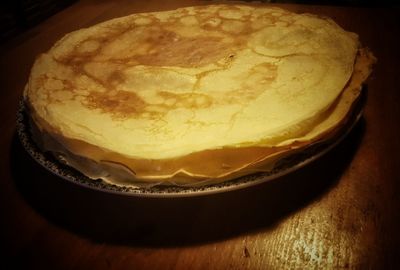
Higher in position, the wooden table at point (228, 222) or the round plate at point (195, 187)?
the round plate at point (195, 187)

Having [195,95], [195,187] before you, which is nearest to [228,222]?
[195,187]

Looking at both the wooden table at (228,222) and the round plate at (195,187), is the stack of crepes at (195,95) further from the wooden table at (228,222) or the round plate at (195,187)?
the wooden table at (228,222)

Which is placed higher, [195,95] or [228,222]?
[195,95]

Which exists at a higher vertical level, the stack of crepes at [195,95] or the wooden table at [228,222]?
the stack of crepes at [195,95]

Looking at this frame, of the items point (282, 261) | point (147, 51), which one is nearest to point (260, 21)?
point (147, 51)

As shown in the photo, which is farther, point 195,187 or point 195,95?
point 195,95

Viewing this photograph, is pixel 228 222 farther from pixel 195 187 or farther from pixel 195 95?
pixel 195 95

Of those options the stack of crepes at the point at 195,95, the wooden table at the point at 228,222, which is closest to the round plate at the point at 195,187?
the stack of crepes at the point at 195,95
